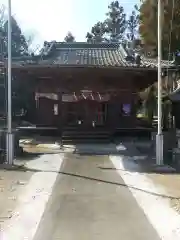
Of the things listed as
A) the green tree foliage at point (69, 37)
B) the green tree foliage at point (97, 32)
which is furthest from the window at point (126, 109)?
the green tree foliage at point (97, 32)

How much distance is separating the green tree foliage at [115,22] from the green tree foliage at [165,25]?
93.0ft

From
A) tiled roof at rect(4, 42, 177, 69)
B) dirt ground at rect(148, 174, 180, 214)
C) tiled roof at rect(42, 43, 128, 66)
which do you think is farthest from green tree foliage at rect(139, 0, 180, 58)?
dirt ground at rect(148, 174, 180, 214)

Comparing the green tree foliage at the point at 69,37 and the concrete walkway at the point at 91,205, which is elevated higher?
the green tree foliage at the point at 69,37

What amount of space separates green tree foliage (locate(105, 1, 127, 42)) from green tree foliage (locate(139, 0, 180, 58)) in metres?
28.3

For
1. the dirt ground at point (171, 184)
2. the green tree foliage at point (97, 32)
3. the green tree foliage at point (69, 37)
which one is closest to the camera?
the dirt ground at point (171, 184)

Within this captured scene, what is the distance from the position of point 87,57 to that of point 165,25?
30.6ft

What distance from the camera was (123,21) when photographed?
6344 centimetres

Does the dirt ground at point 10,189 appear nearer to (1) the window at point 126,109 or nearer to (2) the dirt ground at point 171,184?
(2) the dirt ground at point 171,184

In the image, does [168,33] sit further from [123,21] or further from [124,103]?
[123,21]

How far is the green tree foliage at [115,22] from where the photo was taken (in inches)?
2469

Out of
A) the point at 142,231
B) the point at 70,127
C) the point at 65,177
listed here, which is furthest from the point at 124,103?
the point at 142,231

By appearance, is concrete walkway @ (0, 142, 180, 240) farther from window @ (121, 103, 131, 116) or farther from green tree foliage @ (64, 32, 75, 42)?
green tree foliage @ (64, 32, 75, 42)

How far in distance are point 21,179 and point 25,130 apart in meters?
12.5

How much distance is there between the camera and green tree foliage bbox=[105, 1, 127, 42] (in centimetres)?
6272
